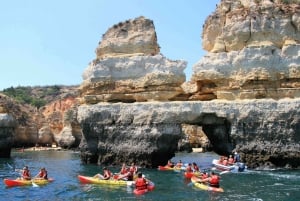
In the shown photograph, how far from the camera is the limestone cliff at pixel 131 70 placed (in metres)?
36.0

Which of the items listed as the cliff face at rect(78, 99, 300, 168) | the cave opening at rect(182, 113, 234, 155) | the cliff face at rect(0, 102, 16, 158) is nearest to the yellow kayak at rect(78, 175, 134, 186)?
the cliff face at rect(78, 99, 300, 168)

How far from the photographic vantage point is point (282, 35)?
111 feet

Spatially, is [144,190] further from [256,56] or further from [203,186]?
[256,56]

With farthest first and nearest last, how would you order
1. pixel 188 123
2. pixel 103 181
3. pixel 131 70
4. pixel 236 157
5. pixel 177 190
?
pixel 131 70, pixel 188 123, pixel 236 157, pixel 103 181, pixel 177 190

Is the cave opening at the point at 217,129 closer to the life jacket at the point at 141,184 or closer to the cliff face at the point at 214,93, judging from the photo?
the cliff face at the point at 214,93

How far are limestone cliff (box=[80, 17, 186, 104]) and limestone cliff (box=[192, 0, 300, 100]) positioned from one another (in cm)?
227

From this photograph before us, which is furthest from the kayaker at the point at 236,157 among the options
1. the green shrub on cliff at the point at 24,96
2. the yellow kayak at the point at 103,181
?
the green shrub on cliff at the point at 24,96

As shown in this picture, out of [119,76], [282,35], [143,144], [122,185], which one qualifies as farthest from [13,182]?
[282,35]

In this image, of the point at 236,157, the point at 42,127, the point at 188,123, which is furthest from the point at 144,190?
the point at 42,127

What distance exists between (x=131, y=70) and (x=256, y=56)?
9818 millimetres

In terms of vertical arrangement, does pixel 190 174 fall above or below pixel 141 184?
above

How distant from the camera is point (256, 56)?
33.4m

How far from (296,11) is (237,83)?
6771 mm

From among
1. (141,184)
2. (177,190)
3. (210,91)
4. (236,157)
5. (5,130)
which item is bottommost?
(177,190)
